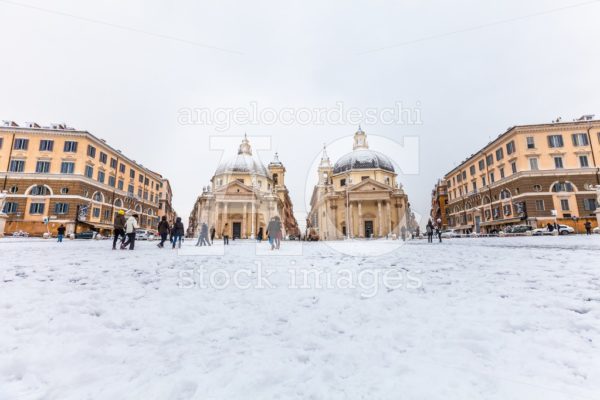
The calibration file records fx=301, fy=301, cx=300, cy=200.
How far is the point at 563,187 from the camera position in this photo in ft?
129

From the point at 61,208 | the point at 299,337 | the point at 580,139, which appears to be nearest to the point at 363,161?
the point at 580,139

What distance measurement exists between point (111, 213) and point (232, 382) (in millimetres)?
52452

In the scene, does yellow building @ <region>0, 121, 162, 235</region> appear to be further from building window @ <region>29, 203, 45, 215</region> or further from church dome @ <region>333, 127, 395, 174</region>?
church dome @ <region>333, 127, 395, 174</region>

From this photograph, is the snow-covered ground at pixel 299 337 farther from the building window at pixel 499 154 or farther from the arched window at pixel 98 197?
the building window at pixel 499 154

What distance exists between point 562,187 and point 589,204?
3.49 meters

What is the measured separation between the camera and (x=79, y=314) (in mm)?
4809

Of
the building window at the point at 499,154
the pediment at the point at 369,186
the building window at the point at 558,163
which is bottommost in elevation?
the pediment at the point at 369,186

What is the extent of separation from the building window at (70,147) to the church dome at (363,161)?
1661 inches

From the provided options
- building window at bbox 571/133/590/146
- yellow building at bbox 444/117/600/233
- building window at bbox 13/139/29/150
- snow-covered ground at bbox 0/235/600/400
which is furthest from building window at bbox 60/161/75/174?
building window at bbox 571/133/590/146

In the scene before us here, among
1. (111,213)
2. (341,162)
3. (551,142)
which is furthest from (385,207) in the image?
(111,213)

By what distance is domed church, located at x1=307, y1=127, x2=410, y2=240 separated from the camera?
50438 millimetres

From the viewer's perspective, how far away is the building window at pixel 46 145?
40.4m

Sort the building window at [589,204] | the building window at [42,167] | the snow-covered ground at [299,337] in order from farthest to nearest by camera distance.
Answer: the building window at [42,167]
the building window at [589,204]
the snow-covered ground at [299,337]

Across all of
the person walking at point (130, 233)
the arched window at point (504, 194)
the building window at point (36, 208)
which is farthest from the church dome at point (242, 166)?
the person walking at point (130, 233)
